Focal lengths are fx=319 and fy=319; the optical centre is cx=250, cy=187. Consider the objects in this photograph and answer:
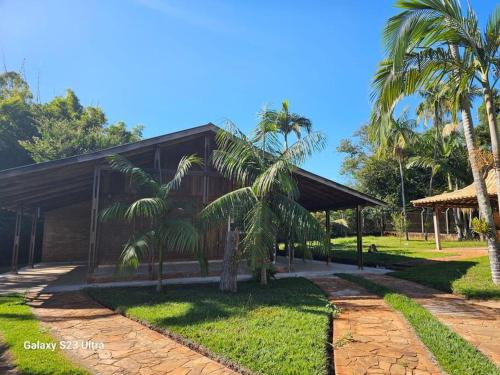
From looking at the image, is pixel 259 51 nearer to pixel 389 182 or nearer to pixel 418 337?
pixel 418 337

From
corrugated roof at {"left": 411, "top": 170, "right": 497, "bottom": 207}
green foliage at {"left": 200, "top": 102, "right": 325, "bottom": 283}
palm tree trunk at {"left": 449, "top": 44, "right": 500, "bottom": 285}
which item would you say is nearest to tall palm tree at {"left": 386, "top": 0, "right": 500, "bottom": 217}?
palm tree trunk at {"left": 449, "top": 44, "right": 500, "bottom": 285}

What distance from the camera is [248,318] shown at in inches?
207

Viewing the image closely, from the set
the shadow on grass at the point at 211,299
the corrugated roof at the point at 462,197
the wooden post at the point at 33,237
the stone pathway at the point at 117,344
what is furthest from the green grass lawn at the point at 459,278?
the wooden post at the point at 33,237

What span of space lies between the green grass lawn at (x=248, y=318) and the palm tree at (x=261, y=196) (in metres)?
0.90

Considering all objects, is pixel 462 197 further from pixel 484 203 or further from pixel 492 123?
pixel 492 123

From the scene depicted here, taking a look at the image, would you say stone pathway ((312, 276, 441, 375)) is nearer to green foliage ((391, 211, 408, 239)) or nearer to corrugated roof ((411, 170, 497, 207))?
corrugated roof ((411, 170, 497, 207))

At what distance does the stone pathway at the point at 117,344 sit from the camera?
369 cm

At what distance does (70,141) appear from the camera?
2134 cm

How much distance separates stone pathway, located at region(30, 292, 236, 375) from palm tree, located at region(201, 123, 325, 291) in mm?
2778

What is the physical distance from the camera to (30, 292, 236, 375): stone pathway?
3.69 m

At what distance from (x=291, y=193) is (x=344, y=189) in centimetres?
381

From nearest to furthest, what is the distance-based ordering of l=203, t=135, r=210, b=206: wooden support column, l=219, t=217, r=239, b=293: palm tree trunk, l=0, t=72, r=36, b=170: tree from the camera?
l=219, t=217, r=239, b=293: palm tree trunk → l=203, t=135, r=210, b=206: wooden support column → l=0, t=72, r=36, b=170: tree

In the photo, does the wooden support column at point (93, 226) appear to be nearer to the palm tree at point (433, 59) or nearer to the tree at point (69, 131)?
the palm tree at point (433, 59)

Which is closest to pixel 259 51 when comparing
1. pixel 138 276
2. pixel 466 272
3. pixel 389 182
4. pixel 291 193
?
pixel 291 193
